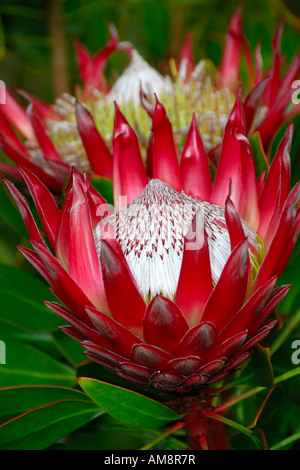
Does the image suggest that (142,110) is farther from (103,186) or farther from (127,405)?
(127,405)

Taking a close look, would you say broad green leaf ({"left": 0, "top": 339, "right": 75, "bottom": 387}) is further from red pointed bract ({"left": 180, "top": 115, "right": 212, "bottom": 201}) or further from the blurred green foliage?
the blurred green foliage

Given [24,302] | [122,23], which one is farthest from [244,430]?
[122,23]

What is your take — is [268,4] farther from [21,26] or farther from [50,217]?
[50,217]

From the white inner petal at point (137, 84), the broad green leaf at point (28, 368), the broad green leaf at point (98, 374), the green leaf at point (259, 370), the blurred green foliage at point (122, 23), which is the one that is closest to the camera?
the green leaf at point (259, 370)

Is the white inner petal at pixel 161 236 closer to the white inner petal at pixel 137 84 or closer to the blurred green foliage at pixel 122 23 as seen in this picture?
the white inner petal at pixel 137 84

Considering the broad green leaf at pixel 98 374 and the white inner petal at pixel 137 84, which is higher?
the white inner petal at pixel 137 84

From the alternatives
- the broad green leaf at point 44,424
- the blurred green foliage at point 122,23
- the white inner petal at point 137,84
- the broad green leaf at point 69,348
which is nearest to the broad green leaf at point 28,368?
the broad green leaf at point 69,348

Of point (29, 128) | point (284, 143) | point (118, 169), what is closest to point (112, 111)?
point (29, 128)
